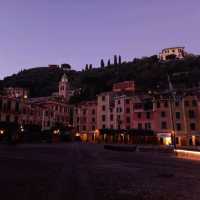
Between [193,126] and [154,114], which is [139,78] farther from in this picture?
[193,126]

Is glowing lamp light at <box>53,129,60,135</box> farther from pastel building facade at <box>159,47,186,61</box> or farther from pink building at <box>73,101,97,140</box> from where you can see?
pastel building facade at <box>159,47,186,61</box>

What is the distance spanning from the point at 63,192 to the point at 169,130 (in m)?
51.5

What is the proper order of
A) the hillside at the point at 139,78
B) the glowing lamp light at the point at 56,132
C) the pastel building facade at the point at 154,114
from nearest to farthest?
the pastel building facade at the point at 154,114 < the glowing lamp light at the point at 56,132 < the hillside at the point at 139,78

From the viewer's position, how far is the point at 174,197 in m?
7.62

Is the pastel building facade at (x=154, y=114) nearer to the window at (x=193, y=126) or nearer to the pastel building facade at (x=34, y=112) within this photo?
the window at (x=193, y=126)

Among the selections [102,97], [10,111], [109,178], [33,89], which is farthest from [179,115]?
[33,89]

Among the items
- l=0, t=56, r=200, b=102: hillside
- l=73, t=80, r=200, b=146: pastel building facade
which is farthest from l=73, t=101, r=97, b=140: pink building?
l=0, t=56, r=200, b=102: hillside

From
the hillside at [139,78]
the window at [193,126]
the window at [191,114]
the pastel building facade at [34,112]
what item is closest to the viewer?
the window at [193,126]

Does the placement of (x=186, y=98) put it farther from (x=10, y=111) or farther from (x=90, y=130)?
(x=10, y=111)

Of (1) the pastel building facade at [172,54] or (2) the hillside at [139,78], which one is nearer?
(2) the hillside at [139,78]

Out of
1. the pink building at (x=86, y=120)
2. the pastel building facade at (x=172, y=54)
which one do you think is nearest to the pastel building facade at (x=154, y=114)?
the pink building at (x=86, y=120)

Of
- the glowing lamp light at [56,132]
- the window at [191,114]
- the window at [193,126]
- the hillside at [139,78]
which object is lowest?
the glowing lamp light at [56,132]

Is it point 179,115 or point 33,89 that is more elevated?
point 33,89

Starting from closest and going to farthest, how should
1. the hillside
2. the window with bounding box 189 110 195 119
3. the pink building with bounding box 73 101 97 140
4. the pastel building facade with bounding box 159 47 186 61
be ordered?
the window with bounding box 189 110 195 119, the pink building with bounding box 73 101 97 140, the hillside, the pastel building facade with bounding box 159 47 186 61
